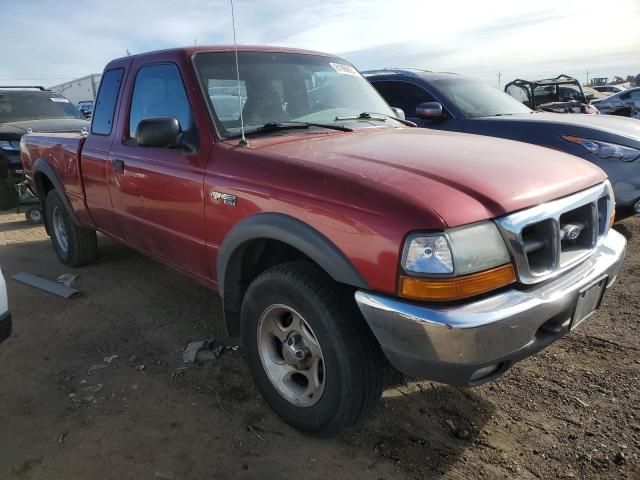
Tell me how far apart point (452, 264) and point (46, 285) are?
4145mm

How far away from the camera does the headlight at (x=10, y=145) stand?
8.23m

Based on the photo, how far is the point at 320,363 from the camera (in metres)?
2.45

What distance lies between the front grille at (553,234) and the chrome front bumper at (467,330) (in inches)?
3.7

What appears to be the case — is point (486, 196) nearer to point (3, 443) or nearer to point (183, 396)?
point (183, 396)

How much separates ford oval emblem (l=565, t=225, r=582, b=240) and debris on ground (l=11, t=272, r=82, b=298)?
13.0ft

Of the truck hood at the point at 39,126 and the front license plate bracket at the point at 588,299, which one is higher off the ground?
the truck hood at the point at 39,126

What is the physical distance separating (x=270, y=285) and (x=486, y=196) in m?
1.08

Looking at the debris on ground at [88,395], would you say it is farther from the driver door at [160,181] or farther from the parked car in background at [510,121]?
the parked car in background at [510,121]

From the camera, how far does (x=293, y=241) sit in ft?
7.51

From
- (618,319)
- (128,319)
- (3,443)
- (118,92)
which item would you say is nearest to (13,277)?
(128,319)

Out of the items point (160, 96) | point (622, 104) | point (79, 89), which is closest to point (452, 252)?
point (160, 96)

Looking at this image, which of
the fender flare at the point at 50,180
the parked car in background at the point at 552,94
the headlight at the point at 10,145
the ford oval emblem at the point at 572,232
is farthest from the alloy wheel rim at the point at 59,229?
the parked car in background at the point at 552,94

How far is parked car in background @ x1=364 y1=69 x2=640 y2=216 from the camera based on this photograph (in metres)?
4.84

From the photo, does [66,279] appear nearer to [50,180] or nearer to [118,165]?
[50,180]
